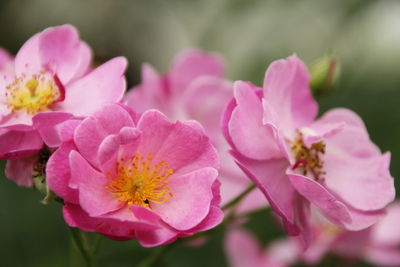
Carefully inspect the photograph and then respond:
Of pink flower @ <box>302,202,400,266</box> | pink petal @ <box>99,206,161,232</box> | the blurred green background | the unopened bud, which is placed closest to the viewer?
pink petal @ <box>99,206,161,232</box>

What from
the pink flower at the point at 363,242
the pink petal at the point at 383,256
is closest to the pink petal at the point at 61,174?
the pink flower at the point at 363,242

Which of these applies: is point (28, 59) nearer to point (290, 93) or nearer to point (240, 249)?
point (290, 93)

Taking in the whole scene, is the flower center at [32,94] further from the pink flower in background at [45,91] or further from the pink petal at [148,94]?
the pink petal at [148,94]

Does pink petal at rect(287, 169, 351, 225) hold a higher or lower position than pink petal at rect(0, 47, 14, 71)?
lower

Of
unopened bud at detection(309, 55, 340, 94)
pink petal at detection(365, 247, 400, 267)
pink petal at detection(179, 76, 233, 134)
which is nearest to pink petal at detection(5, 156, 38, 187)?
pink petal at detection(179, 76, 233, 134)

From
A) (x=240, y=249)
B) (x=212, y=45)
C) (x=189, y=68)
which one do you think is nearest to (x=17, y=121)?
(x=189, y=68)

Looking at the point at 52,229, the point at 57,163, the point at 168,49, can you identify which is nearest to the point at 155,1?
the point at 168,49

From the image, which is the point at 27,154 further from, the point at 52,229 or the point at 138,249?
the point at 52,229

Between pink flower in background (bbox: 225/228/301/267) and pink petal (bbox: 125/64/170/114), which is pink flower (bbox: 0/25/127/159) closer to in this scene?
pink petal (bbox: 125/64/170/114)
